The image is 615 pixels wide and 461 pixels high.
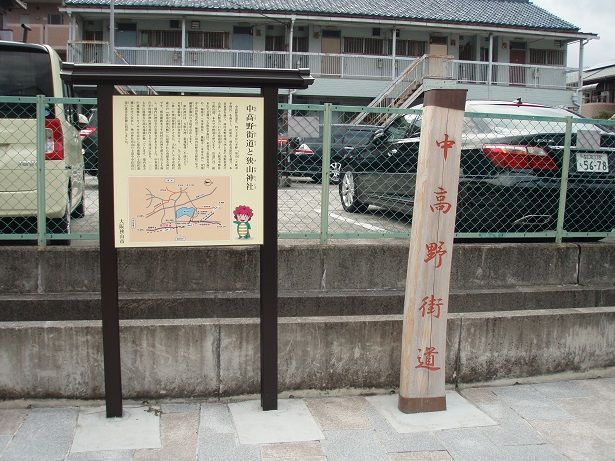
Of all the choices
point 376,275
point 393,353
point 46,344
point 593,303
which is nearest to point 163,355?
point 46,344

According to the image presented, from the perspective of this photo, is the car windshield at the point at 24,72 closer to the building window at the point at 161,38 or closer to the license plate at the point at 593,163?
the license plate at the point at 593,163

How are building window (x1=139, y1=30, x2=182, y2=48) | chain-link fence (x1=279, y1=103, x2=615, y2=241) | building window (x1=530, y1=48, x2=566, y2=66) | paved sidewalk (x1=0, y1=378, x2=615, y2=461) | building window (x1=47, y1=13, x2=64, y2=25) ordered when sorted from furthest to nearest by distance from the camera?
building window (x1=47, y1=13, x2=64, y2=25) < building window (x1=530, y1=48, x2=566, y2=66) < building window (x1=139, y1=30, x2=182, y2=48) < chain-link fence (x1=279, y1=103, x2=615, y2=241) < paved sidewalk (x1=0, y1=378, x2=615, y2=461)

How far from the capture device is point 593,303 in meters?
5.50

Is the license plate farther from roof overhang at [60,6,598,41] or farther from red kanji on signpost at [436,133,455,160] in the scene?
roof overhang at [60,6,598,41]

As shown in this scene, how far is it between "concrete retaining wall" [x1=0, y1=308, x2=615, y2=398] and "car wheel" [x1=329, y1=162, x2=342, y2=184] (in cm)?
132

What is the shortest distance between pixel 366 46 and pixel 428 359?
88.6 ft

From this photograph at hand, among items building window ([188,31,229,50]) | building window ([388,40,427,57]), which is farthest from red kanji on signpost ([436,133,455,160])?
building window ([388,40,427,57])

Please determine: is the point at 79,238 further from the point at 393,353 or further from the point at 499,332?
the point at 499,332

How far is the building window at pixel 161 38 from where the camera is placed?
92.5 feet

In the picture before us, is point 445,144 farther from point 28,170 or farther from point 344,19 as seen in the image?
point 344,19

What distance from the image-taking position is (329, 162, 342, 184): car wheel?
17.0ft

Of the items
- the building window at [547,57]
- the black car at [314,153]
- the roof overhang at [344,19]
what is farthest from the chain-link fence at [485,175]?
the building window at [547,57]

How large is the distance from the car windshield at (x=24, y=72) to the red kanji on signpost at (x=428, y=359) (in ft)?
13.0

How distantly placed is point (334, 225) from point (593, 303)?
2.34 metres
